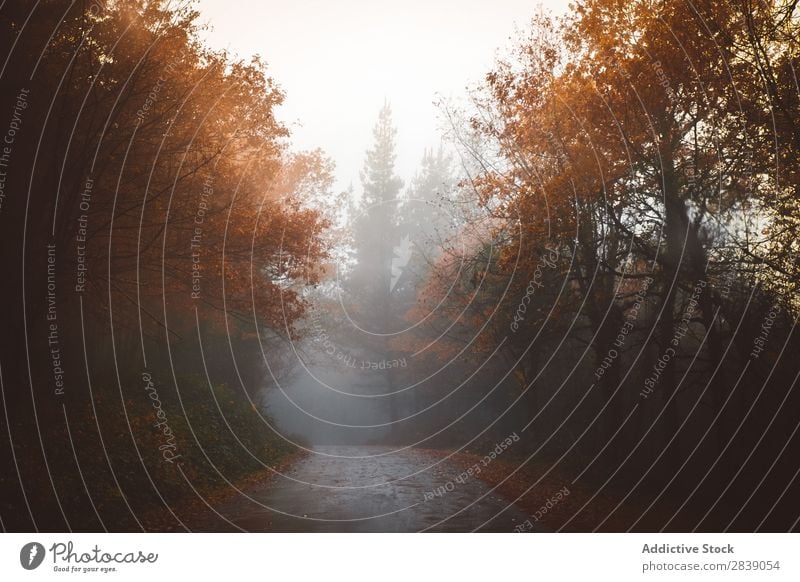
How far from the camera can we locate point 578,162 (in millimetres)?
13062

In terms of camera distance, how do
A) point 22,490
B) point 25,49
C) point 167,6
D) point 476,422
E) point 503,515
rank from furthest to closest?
point 476,422 < point 503,515 < point 167,6 < point 25,49 < point 22,490

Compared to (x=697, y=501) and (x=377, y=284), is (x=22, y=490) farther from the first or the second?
(x=377, y=284)

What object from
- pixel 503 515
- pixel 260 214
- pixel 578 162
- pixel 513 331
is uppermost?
pixel 578 162

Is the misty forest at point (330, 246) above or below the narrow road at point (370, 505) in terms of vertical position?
above

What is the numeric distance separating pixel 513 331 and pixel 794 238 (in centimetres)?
1418

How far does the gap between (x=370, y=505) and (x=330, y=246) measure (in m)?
7.65

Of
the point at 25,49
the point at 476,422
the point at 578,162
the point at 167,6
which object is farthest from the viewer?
the point at 476,422

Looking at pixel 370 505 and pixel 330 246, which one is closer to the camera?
pixel 370 505

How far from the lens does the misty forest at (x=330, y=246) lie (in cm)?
962

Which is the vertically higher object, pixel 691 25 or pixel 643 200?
pixel 691 25

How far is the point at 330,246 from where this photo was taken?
16438 mm

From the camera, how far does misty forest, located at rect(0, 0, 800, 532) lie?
9625 millimetres

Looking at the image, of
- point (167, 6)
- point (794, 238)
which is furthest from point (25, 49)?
point (794, 238)

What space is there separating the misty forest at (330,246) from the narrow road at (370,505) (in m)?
0.12
